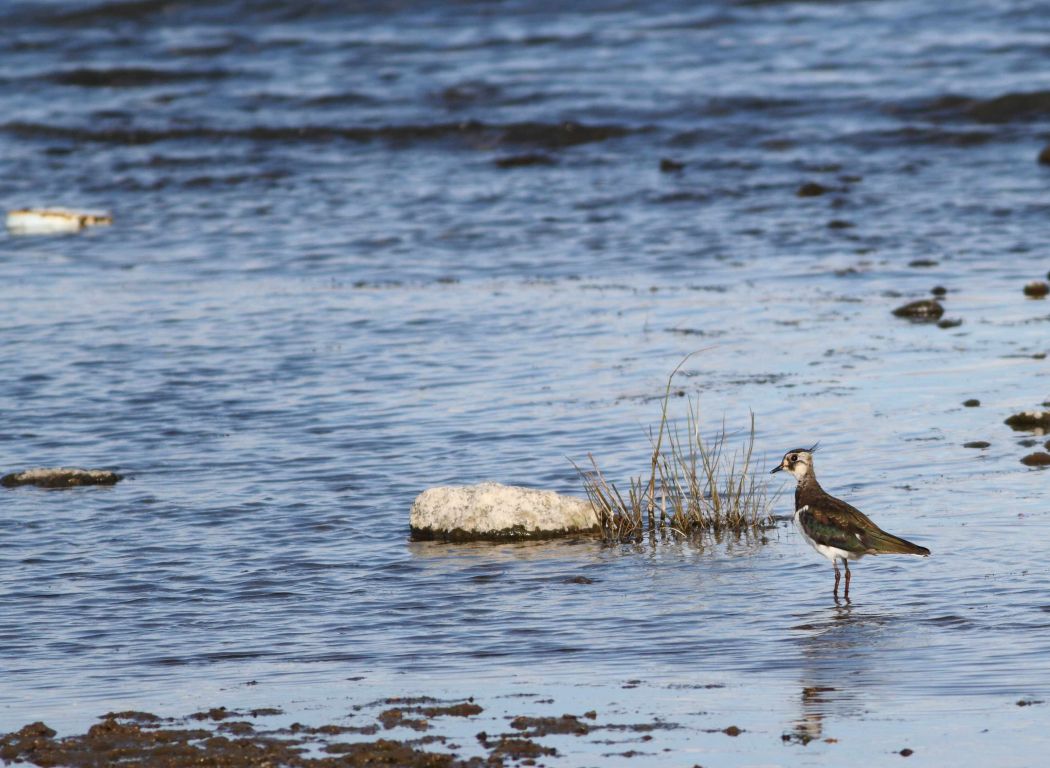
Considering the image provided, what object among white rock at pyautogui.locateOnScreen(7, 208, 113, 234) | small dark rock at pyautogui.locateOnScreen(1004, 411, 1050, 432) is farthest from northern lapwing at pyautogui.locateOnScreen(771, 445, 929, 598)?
white rock at pyautogui.locateOnScreen(7, 208, 113, 234)

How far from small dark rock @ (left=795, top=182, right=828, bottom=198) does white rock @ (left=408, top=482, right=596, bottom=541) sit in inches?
574

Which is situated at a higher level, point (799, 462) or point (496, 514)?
point (799, 462)

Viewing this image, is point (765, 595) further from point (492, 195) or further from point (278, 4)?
point (278, 4)

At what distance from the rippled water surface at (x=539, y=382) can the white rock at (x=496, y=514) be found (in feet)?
0.96

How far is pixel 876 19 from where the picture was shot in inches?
1622

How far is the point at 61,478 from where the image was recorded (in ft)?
40.7

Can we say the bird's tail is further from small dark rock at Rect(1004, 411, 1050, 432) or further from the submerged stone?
the submerged stone

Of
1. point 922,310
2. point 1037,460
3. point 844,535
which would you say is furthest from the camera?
point 922,310

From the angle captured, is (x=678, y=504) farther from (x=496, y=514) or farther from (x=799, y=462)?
(x=496, y=514)

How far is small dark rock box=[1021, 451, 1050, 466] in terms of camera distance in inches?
469

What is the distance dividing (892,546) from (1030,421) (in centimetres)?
388

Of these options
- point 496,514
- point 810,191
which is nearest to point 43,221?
point 810,191

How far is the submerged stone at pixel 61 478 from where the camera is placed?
12414 millimetres

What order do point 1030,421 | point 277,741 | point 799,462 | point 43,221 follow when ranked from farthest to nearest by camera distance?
point 43,221
point 1030,421
point 799,462
point 277,741
